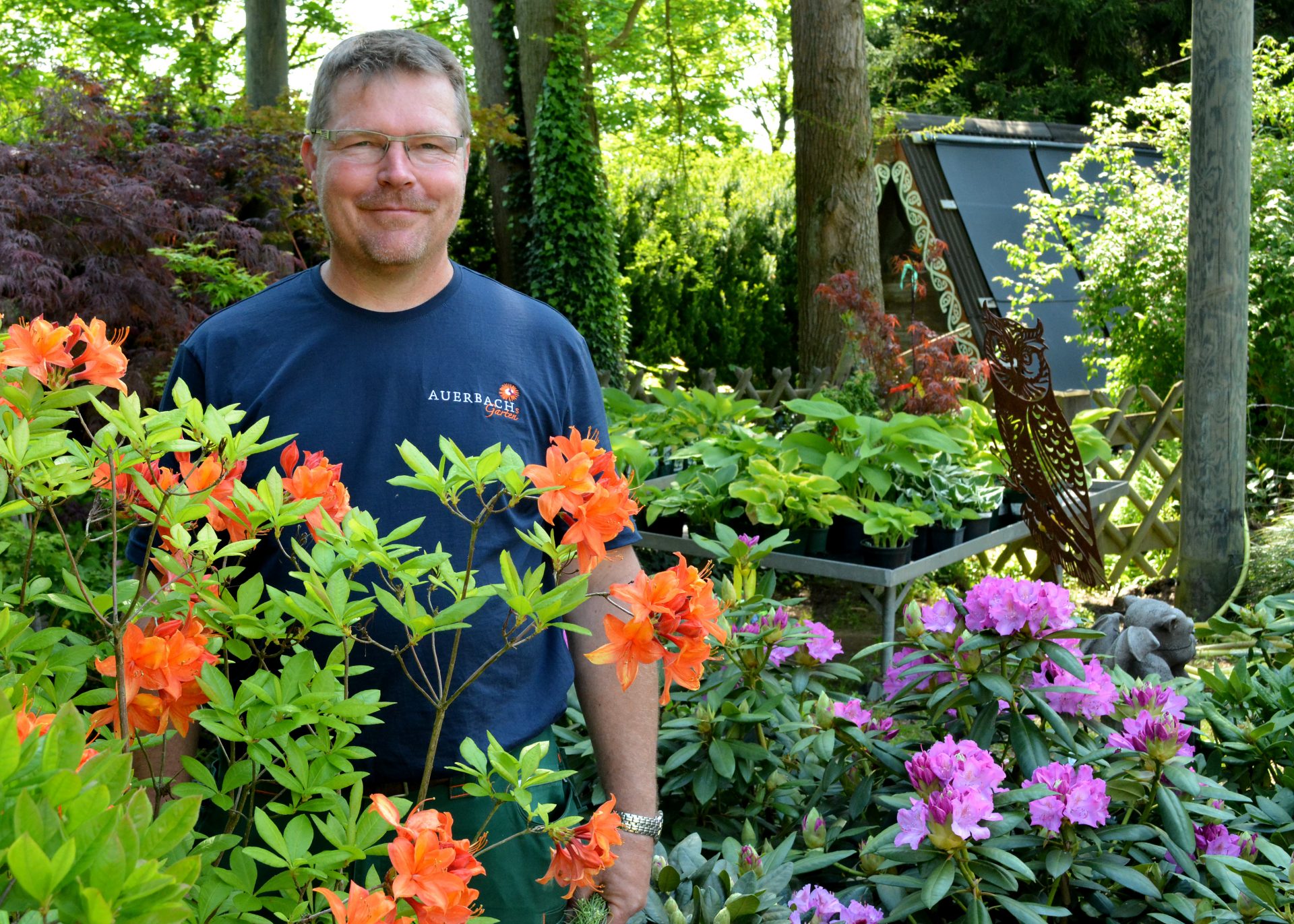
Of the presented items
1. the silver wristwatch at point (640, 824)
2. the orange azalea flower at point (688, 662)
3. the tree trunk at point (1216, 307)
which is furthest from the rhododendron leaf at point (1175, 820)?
the tree trunk at point (1216, 307)

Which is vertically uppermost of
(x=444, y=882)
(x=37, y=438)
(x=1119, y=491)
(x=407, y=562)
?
(x=37, y=438)

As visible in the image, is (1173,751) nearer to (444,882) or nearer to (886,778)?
(886,778)

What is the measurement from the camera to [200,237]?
4.99 meters

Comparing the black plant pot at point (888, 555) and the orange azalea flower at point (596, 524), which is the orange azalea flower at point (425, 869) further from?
the black plant pot at point (888, 555)

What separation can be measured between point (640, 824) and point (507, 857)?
0.21 m

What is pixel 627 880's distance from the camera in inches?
61.0

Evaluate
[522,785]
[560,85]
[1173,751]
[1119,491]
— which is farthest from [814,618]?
[560,85]

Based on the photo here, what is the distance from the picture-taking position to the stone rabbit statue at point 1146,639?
97.5 inches

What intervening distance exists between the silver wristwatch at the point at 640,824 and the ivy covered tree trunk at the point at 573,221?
24.6 ft

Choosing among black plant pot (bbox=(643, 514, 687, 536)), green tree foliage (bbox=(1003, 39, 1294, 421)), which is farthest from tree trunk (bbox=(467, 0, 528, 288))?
black plant pot (bbox=(643, 514, 687, 536))

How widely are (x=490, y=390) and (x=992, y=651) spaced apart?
97 cm

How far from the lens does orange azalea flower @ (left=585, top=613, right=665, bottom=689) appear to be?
3.15 ft

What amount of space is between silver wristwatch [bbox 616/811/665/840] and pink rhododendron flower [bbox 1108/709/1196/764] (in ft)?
2.47

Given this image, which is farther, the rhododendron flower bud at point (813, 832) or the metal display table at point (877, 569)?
the metal display table at point (877, 569)
